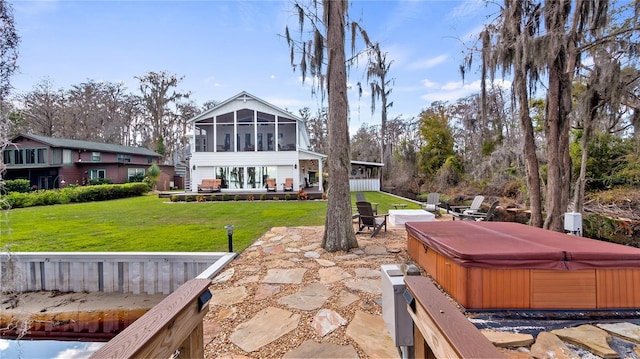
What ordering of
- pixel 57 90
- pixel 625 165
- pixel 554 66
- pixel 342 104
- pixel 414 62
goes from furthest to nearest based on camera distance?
pixel 57 90, pixel 414 62, pixel 625 165, pixel 554 66, pixel 342 104

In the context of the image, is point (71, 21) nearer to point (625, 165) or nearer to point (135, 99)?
point (625, 165)

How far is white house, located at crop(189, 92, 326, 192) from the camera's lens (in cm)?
1664

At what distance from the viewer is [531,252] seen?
2.87 meters

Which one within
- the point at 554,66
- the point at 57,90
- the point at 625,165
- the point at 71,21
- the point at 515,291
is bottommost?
the point at 515,291

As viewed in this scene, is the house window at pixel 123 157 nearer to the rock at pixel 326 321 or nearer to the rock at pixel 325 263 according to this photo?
the rock at pixel 325 263

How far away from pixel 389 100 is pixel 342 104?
16439mm

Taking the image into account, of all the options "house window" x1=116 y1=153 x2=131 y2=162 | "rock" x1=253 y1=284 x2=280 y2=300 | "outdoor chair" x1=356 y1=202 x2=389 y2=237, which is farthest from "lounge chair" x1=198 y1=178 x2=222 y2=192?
"rock" x1=253 y1=284 x2=280 y2=300

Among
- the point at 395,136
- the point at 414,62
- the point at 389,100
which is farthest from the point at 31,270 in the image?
the point at 395,136

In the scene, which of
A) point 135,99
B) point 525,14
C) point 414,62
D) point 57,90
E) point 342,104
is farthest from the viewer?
point 135,99

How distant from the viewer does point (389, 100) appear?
20.3 m

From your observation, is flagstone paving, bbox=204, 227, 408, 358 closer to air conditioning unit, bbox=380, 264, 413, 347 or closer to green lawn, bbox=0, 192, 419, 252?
air conditioning unit, bbox=380, 264, 413, 347

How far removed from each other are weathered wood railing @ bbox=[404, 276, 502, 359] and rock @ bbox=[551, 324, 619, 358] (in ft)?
6.06

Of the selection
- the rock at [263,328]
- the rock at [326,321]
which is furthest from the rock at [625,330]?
the rock at [263,328]

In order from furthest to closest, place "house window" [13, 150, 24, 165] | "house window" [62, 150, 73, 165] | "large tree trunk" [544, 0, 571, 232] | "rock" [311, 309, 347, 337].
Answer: "house window" [62, 150, 73, 165]
"house window" [13, 150, 24, 165]
"large tree trunk" [544, 0, 571, 232]
"rock" [311, 309, 347, 337]
